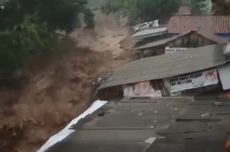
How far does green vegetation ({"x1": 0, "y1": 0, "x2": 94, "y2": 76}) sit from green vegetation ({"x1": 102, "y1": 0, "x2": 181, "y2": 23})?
14.2m

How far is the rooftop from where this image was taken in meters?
34.9

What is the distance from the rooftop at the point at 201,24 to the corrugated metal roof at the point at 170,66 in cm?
1039

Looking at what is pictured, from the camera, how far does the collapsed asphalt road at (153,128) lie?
12.2 metres

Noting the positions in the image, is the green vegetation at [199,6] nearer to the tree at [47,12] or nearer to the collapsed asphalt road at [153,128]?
the tree at [47,12]

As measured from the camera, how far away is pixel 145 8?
5947 cm

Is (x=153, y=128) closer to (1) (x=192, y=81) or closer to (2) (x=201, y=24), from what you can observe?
(1) (x=192, y=81)

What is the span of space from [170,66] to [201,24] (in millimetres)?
15824

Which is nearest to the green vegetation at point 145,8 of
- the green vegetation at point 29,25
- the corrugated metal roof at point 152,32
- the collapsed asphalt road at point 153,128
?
the corrugated metal roof at point 152,32

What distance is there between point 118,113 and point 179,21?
75.4 feet

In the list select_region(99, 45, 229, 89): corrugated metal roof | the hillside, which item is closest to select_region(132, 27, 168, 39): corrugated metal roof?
the hillside

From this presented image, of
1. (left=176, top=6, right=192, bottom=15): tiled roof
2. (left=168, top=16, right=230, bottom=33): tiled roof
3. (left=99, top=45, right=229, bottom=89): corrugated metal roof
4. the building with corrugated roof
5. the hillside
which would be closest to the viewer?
the building with corrugated roof

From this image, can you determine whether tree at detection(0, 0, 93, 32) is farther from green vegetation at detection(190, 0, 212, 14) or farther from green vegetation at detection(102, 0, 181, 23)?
green vegetation at detection(190, 0, 212, 14)

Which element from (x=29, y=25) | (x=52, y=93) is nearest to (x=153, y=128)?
(x=52, y=93)

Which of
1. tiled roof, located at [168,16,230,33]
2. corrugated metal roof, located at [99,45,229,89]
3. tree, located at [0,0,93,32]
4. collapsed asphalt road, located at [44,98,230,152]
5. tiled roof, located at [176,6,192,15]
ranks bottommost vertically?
collapsed asphalt road, located at [44,98,230,152]
